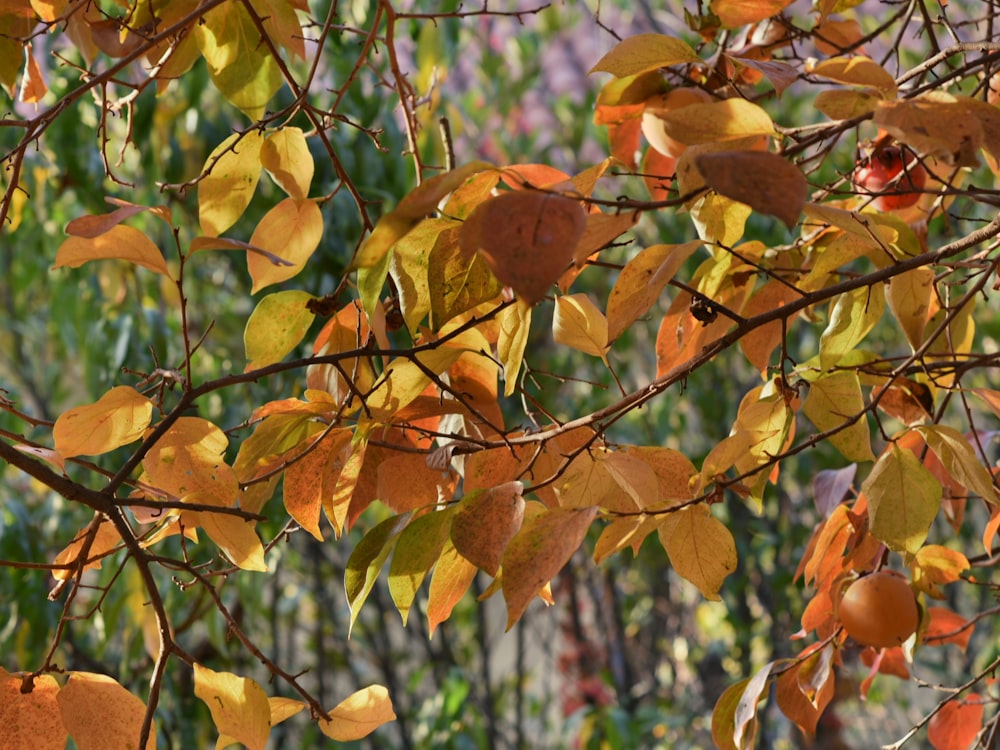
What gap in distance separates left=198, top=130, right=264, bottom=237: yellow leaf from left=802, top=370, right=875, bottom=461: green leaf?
0.91 ft

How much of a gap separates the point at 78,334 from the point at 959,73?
1.27m

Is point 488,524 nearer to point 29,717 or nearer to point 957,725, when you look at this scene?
point 29,717

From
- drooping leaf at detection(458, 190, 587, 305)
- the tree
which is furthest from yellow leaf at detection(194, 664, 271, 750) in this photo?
drooping leaf at detection(458, 190, 587, 305)

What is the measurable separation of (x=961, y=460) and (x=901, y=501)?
3 cm

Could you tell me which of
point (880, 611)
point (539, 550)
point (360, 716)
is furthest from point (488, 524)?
point (880, 611)

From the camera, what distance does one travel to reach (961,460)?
439 mm

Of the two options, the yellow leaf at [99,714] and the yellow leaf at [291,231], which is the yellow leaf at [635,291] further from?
the yellow leaf at [99,714]

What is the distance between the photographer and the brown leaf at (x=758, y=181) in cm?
27

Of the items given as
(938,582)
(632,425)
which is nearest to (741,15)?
(938,582)

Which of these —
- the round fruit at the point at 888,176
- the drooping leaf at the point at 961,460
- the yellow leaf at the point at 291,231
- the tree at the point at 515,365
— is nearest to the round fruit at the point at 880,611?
the tree at the point at 515,365

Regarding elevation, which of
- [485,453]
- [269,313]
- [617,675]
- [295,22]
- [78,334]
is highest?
[78,334]

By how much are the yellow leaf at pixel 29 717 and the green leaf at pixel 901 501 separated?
13.1 inches

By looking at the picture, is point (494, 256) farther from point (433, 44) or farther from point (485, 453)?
point (433, 44)

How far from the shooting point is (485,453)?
0.47m
